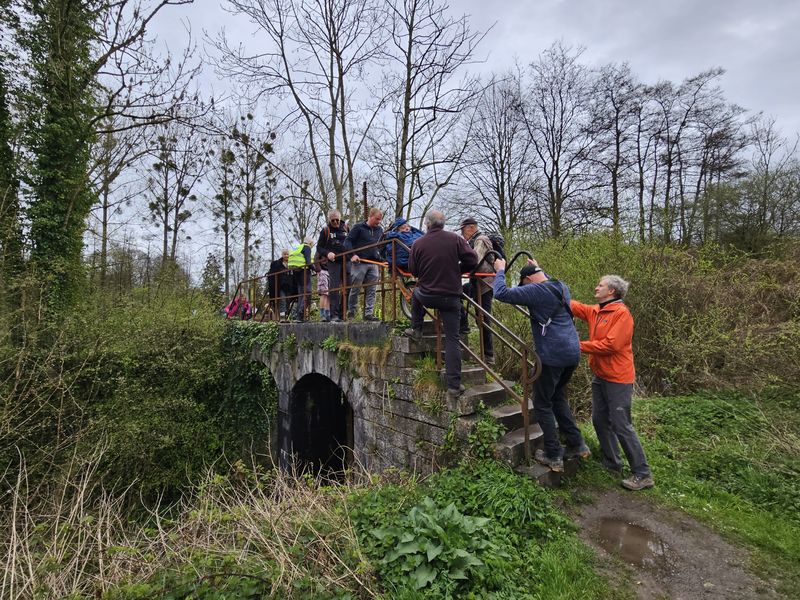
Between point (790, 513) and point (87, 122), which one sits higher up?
point (87, 122)

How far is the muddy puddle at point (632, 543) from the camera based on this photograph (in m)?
2.96

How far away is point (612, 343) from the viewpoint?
380 cm

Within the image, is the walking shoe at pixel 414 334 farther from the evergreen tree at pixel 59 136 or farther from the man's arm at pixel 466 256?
the evergreen tree at pixel 59 136

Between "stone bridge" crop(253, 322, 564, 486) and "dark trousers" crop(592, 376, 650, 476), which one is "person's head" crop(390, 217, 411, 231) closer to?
"stone bridge" crop(253, 322, 564, 486)

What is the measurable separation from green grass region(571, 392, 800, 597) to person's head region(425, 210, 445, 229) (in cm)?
288

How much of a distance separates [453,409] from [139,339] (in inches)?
296

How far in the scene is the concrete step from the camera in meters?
4.07

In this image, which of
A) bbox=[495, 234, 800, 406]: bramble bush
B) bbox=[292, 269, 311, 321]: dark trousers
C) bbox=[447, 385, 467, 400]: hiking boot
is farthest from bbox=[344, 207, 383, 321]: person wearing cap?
bbox=[495, 234, 800, 406]: bramble bush

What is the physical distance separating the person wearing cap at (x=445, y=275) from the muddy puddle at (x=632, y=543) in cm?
168

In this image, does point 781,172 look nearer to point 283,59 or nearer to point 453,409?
point 453,409

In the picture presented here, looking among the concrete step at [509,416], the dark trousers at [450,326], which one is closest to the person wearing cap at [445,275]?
the dark trousers at [450,326]

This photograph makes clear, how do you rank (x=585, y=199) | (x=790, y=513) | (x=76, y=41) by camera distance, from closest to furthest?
1. (x=790, y=513)
2. (x=76, y=41)
3. (x=585, y=199)

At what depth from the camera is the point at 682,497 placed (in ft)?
12.5

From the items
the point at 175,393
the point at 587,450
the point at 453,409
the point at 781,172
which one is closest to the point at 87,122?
the point at 175,393
